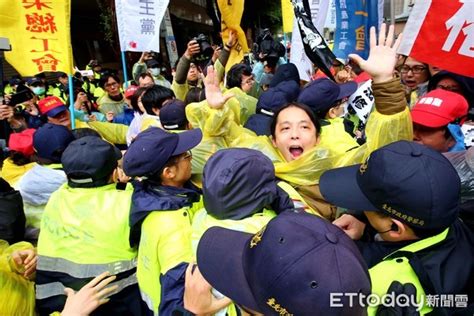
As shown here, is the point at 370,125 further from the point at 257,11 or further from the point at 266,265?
the point at 257,11

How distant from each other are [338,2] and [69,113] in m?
3.37

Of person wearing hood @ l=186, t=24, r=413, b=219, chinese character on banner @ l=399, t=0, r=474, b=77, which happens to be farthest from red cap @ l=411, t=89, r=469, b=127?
person wearing hood @ l=186, t=24, r=413, b=219

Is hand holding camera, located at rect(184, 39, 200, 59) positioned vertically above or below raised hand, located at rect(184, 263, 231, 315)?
above

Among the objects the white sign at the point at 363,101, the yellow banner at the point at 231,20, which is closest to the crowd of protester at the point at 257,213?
the white sign at the point at 363,101

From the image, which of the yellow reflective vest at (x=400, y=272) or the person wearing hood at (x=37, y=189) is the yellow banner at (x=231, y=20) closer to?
the person wearing hood at (x=37, y=189)

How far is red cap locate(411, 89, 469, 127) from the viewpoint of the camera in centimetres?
234

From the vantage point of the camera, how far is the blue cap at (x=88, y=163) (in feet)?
6.75

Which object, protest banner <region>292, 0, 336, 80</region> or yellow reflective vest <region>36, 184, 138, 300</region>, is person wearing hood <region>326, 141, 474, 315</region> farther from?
protest banner <region>292, 0, 336, 80</region>

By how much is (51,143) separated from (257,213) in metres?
1.86

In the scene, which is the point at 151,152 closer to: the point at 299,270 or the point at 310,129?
the point at 310,129

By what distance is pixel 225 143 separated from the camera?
286 centimetres

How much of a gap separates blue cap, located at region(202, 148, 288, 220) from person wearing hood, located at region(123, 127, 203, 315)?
24 cm

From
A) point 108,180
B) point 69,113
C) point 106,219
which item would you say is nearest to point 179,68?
point 69,113

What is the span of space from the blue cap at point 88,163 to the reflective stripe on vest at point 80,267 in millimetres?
413
